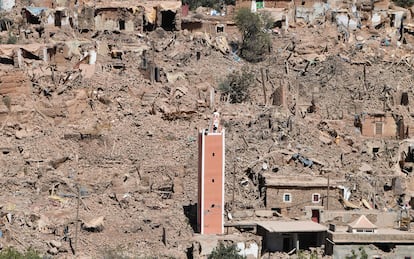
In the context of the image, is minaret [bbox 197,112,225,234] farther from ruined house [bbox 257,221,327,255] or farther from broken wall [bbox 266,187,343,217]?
broken wall [bbox 266,187,343,217]

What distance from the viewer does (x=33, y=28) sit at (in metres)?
31.9

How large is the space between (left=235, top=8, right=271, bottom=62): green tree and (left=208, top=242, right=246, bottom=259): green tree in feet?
34.9

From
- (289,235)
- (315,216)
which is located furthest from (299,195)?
(289,235)

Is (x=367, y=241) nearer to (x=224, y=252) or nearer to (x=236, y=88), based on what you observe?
(x=224, y=252)

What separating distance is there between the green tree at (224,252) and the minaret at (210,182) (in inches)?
46.0

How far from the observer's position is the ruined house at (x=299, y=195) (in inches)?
1019

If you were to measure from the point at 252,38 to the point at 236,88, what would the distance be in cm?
356

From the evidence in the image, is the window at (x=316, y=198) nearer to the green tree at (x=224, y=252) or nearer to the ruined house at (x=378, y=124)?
the green tree at (x=224, y=252)

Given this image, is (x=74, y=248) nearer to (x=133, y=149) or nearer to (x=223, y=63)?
(x=133, y=149)

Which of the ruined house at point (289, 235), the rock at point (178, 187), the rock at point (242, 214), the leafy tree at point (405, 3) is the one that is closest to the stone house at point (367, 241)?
the ruined house at point (289, 235)

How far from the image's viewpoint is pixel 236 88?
99.1 ft

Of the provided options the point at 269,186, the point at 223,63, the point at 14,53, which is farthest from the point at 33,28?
the point at 269,186

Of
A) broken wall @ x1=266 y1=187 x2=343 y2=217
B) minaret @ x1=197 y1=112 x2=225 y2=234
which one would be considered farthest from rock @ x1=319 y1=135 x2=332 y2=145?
minaret @ x1=197 y1=112 x2=225 y2=234

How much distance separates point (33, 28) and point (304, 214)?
1086cm
